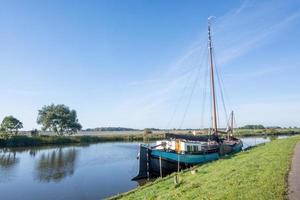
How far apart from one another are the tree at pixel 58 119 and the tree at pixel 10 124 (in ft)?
28.4

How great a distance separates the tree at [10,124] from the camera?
76.4 metres

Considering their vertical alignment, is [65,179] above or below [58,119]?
below

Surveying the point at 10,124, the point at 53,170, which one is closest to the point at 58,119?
the point at 10,124

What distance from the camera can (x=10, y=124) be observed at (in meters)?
77.6

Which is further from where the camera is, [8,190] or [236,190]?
[8,190]

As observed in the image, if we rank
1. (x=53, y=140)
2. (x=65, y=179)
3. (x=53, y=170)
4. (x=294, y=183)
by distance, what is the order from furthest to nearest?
(x=53, y=140), (x=53, y=170), (x=65, y=179), (x=294, y=183)

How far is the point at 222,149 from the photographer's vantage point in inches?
1427

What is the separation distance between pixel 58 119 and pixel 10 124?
611 inches

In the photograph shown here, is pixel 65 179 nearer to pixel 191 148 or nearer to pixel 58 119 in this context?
pixel 191 148

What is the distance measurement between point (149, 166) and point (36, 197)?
39.0 ft

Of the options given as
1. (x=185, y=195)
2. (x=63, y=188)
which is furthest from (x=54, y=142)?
(x=185, y=195)

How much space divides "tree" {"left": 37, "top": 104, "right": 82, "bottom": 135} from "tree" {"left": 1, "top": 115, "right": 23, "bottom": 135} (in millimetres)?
8642

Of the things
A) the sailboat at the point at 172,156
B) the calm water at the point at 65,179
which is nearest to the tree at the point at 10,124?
the calm water at the point at 65,179

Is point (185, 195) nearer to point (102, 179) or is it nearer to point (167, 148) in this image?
point (102, 179)
